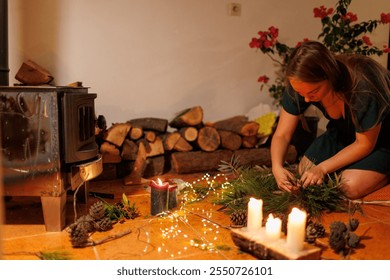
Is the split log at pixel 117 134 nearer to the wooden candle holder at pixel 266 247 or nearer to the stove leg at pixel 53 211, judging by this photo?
the stove leg at pixel 53 211

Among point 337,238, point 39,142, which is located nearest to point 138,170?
A: point 39,142

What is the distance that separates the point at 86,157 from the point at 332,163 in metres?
1.02

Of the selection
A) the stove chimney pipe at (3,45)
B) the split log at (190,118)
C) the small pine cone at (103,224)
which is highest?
the stove chimney pipe at (3,45)

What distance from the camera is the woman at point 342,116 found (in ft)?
4.78

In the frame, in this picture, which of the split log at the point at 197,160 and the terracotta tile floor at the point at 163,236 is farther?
the split log at the point at 197,160

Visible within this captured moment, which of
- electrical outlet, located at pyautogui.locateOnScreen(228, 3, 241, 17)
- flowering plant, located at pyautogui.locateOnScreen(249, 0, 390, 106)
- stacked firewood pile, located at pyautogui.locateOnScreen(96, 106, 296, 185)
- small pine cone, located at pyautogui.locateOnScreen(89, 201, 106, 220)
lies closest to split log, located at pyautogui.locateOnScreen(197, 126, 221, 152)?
stacked firewood pile, located at pyautogui.locateOnScreen(96, 106, 296, 185)

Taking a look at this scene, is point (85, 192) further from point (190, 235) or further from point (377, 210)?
point (377, 210)

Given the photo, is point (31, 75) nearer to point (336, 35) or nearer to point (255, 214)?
point (255, 214)

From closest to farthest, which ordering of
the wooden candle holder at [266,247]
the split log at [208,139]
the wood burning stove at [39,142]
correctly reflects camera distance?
the wooden candle holder at [266,247] < the wood burning stove at [39,142] < the split log at [208,139]

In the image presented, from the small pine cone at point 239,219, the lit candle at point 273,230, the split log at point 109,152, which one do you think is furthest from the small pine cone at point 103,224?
the split log at point 109,152

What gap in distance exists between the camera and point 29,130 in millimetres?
1406

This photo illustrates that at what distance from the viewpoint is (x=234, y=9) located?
8.71 ft

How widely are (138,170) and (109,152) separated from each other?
191 millimetres

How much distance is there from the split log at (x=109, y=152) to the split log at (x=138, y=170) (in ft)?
0.38
